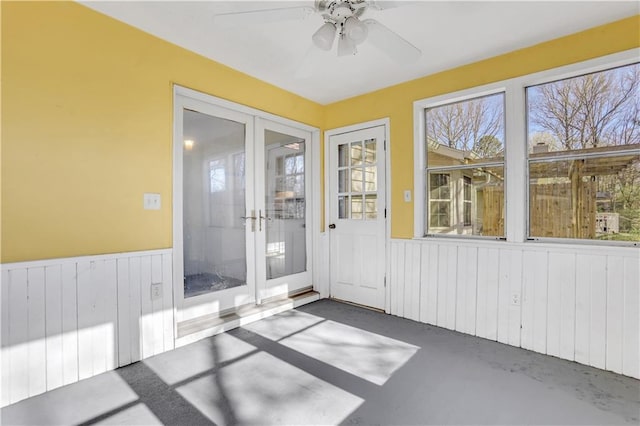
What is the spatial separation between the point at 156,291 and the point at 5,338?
2.89 feet

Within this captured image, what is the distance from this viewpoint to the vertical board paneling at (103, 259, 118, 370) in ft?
7.50

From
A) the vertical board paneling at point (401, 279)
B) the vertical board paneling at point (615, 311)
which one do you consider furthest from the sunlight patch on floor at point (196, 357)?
the vertical board paneling at point (615, 311)

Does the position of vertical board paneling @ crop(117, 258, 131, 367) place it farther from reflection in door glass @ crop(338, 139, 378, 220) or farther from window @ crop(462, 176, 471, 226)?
window @ crop(462, 176, 471, 226)

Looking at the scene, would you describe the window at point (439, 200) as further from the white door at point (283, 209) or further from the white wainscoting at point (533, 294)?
the white door at point (283, 209)

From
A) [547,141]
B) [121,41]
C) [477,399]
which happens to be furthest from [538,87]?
[121,41]

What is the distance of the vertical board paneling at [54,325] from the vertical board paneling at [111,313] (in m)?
0.26

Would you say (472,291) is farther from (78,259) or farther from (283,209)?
(78,259)

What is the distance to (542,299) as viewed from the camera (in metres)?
2.63

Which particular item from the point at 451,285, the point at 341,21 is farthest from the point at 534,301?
the point at 341,21

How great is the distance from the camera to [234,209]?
332 centimetres

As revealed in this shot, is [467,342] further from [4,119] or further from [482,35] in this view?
[4,119]

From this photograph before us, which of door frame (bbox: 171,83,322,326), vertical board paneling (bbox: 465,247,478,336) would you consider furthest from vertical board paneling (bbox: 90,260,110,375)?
vertical board paneling (bbox: 465,247,478,336)

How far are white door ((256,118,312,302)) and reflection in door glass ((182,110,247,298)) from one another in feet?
0.82

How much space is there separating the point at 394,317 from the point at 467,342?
0.81 meters
